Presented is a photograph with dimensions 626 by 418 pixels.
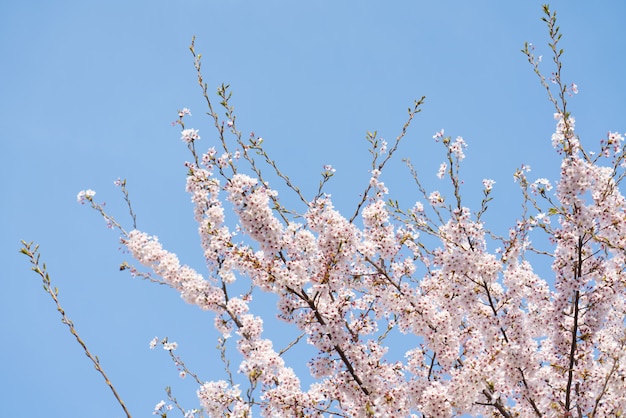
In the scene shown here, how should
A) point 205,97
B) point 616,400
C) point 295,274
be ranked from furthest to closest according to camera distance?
point 205,97, point 616,400, point 295,274

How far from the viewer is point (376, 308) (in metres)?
7.10

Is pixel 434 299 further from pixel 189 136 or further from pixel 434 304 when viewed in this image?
pixel 189 136

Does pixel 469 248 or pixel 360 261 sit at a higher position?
pixel 360 261

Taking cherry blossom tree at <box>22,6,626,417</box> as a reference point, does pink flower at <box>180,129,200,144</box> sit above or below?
above

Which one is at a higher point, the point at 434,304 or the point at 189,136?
the point at 189,136

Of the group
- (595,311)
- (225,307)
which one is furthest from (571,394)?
(225,307)

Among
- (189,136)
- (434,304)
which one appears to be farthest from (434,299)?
(189,136)

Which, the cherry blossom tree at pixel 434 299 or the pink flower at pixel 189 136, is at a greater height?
the pink flower at pixel 189 136

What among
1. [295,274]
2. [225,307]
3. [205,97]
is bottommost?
[295,274]

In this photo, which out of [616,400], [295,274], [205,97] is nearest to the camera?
[295,274]

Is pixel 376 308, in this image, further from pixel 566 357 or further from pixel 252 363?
pixel 566 357

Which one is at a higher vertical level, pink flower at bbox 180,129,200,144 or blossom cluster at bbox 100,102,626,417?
pink flower at bbox 180,129,200,144

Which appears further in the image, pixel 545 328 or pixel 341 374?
pixel 545 328

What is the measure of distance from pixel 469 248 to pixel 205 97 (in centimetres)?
399
